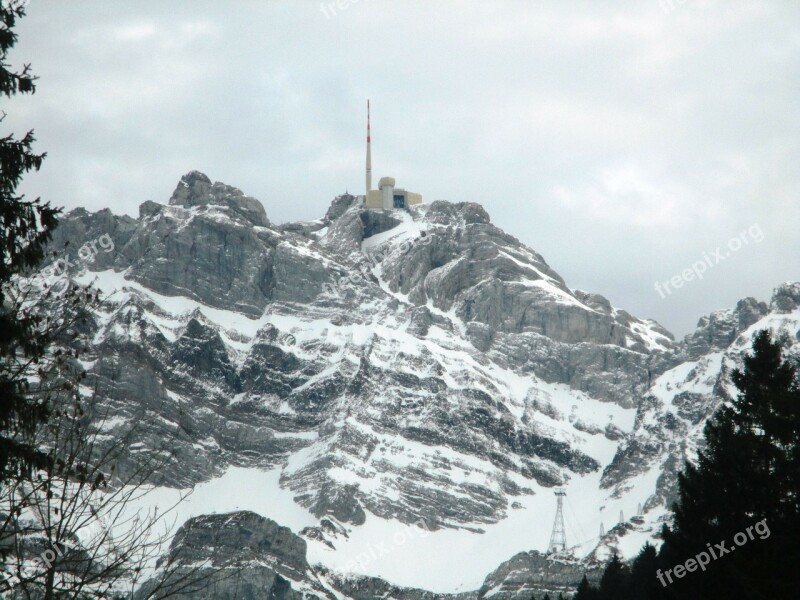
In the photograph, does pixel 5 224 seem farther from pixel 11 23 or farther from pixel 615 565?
pixel 615 565

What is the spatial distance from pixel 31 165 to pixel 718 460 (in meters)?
29.4

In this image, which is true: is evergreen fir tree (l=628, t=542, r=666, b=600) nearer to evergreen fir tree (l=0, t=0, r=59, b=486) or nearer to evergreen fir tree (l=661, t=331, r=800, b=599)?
evergreen fir tree (l=661, t=331, r=800, b=599)

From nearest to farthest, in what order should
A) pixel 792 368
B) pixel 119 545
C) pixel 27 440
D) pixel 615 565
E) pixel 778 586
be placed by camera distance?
pixel 27 440 → pixel 119 545 → pixel 778 586 → pixel 792 368 → pixel 615 565

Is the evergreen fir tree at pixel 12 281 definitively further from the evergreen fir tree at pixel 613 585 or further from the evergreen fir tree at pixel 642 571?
the evergreen fir tree at pixel 613 585

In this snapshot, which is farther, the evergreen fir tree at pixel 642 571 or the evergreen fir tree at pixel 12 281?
the evergreen fir tree at pixel 642 571

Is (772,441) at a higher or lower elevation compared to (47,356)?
higher

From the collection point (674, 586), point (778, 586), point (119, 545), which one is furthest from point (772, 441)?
point (119, 545)

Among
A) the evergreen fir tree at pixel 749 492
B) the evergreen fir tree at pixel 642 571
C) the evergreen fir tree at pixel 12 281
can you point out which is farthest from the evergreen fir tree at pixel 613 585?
the evergreen fir tree at pixel 12 281

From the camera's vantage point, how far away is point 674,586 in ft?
A: 154

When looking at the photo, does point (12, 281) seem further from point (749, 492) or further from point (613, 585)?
point (613, 585)

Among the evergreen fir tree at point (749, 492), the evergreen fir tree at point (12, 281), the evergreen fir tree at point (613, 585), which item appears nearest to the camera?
the evergreen fir tree at point (12, 281)

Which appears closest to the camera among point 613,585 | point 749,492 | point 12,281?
point 12,281

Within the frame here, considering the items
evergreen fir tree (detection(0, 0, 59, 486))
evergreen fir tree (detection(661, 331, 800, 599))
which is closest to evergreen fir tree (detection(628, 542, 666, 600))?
evergreen fir tree (detection(661, 331, 800, 599))

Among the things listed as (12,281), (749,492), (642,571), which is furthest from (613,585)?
(12,281)
